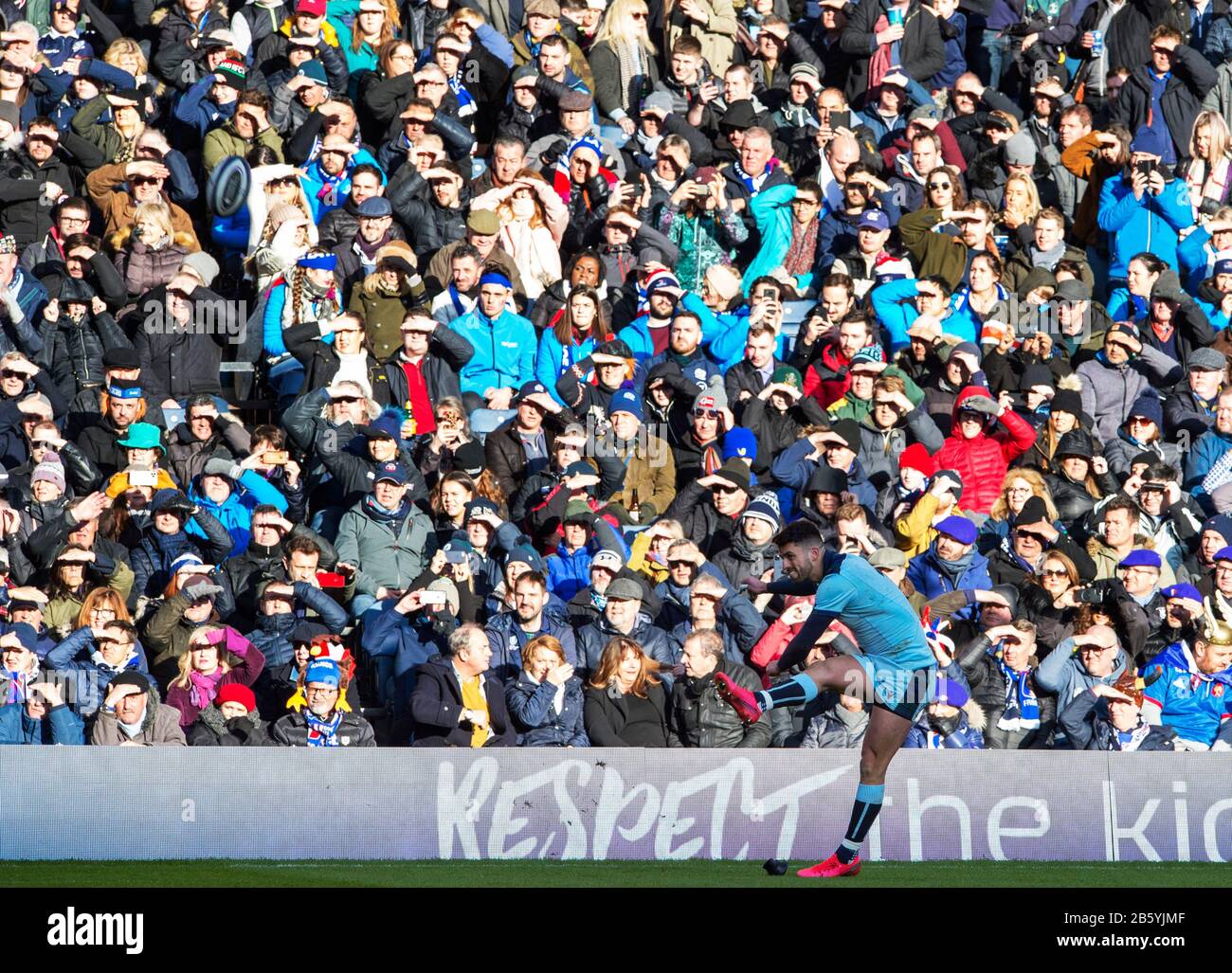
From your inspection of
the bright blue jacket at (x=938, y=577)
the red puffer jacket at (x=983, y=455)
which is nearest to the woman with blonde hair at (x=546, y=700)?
the bright blue jacket at (x=938, y=577)

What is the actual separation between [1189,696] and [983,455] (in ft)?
8.29

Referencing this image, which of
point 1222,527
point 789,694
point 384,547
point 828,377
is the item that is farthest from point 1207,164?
point 789,694

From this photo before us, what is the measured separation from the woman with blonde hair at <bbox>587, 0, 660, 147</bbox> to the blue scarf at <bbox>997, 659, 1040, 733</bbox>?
651cm

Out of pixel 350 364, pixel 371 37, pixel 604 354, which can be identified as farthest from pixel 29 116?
pixel 604 354

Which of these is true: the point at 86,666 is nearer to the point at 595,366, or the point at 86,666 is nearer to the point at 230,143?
the point at 595,366

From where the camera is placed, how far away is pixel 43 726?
12.9 metres

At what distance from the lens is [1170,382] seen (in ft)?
55.2

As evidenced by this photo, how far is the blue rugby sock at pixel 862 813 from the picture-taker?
38.2ft

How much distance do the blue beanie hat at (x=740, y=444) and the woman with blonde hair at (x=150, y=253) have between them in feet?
14.6

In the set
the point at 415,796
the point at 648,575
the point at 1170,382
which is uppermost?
the point at 1170,382

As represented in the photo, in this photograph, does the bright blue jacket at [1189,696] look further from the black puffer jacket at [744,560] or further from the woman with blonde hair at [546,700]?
the woman with blonde hair at [546,700]

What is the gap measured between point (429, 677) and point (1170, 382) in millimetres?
7045

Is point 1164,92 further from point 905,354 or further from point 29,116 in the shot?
point 29,116

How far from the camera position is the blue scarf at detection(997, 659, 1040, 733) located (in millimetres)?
13844
